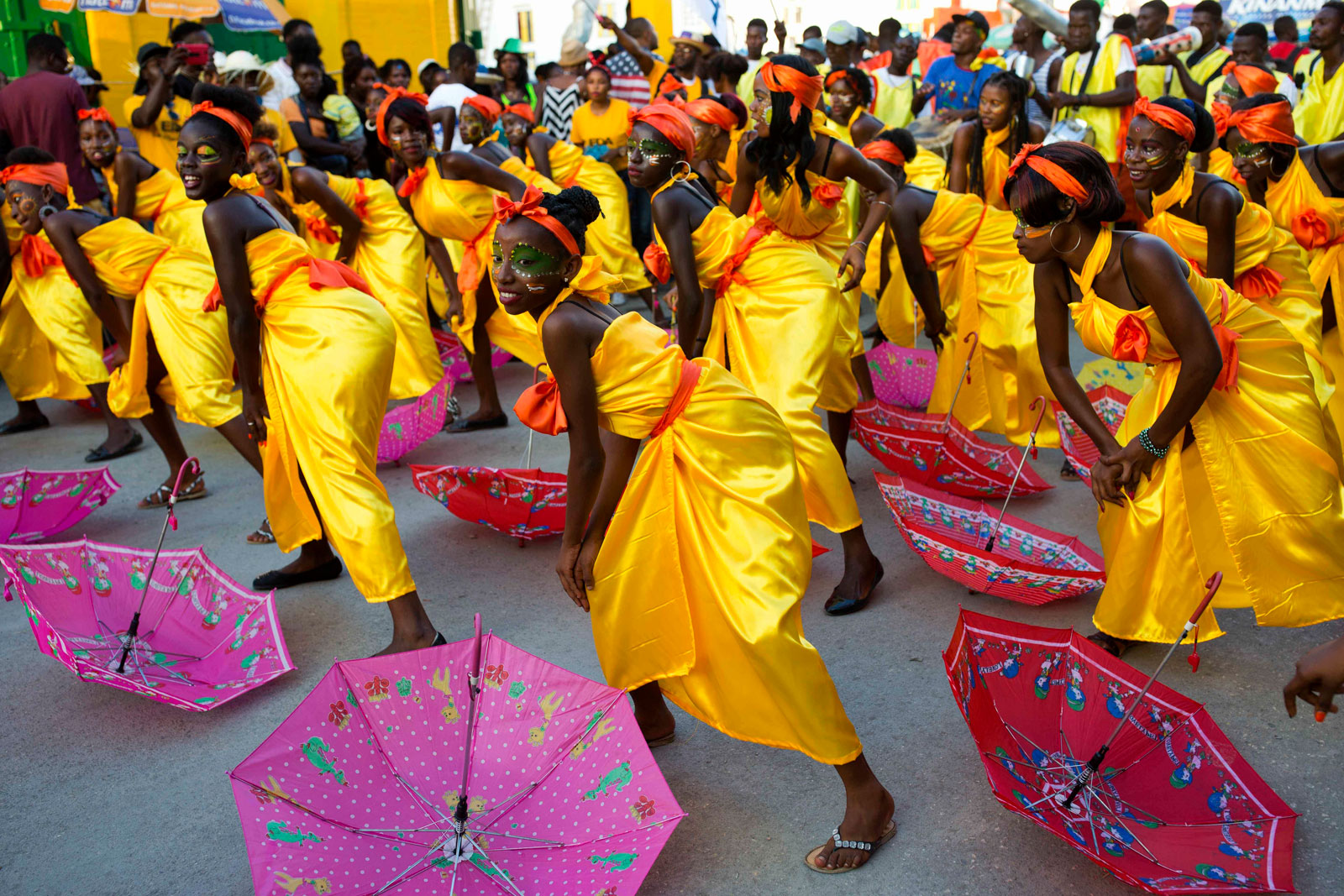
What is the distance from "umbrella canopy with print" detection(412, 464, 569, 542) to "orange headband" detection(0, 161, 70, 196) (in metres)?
2.93

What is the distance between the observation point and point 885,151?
628cm

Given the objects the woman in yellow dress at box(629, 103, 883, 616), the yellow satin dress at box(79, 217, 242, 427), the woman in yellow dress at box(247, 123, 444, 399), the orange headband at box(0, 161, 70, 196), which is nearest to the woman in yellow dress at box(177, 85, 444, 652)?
Result: the yellow satin dress at box(79, 217, 242, 427)

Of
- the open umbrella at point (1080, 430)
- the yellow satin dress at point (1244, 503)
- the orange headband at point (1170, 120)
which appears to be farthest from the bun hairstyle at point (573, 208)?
the open umbrella at point (1080, 430)

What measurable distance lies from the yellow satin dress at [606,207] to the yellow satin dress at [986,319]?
3.07 metres

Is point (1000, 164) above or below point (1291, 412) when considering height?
above

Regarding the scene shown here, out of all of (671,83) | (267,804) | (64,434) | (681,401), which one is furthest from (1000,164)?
(64,434)

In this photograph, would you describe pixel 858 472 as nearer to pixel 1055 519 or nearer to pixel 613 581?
pixel 1055 519

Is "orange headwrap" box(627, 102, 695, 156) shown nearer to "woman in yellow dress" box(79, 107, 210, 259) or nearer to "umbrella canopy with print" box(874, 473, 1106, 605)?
"umbrella canopy with print" box(874, 473, 1106, 605)

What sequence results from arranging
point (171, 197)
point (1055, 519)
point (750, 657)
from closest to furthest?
point (750, 657)
point (1055, 519)
point (171, 197)

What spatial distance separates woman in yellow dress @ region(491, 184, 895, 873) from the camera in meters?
2.60

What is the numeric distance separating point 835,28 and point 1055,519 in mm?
5850

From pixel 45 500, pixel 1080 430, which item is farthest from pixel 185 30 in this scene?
pixel 1080 430

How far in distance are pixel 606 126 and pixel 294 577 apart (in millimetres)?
6189

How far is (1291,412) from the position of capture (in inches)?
131
